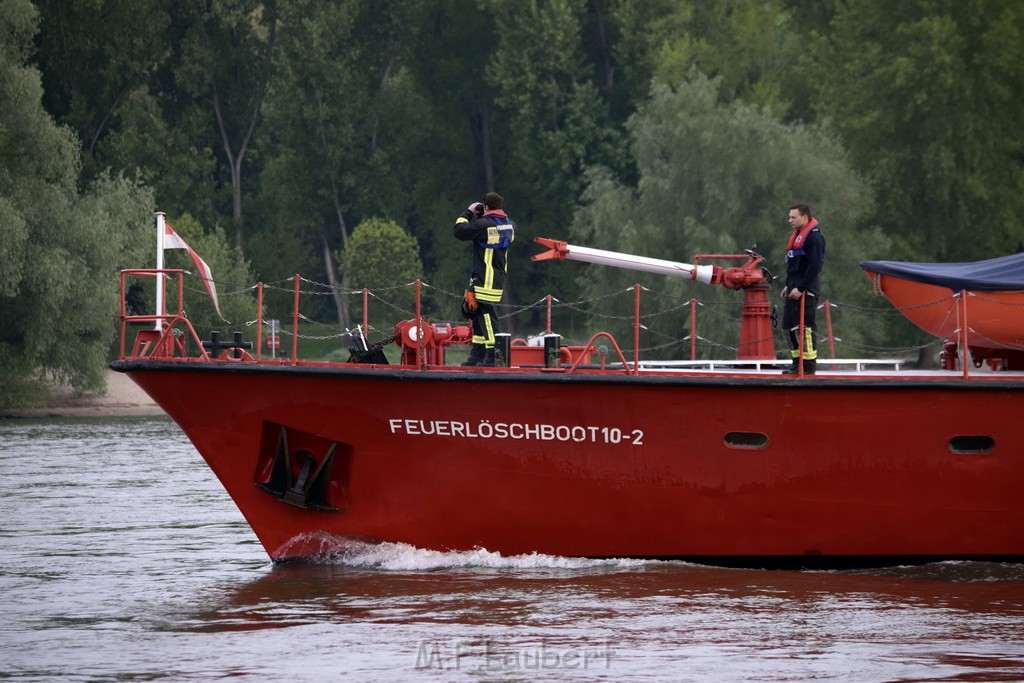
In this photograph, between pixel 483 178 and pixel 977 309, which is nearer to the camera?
pixel 977 309

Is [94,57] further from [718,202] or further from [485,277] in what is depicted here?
[485,277]

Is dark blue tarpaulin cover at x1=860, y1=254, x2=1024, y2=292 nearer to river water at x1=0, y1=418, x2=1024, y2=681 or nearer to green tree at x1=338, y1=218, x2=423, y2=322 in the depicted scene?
river water at x1=0, y1=418, x2=1024, y2=681

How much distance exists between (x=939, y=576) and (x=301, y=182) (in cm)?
5547

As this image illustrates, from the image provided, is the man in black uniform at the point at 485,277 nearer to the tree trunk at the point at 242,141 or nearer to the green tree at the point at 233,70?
the green tree at the point at 233,70

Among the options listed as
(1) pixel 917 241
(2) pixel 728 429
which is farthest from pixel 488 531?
(1) pixel 917 241

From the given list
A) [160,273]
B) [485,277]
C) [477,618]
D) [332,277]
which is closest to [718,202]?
[332,277]

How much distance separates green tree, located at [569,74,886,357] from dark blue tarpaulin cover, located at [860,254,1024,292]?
1048 inches

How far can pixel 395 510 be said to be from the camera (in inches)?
562

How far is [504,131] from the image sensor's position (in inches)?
2520

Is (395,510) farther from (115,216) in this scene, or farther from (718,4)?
(718,4)

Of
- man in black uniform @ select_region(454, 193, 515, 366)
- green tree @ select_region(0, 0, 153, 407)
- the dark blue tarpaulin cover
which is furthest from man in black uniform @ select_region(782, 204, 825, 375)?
green tree @ select_region(0, 0, 153, 407)

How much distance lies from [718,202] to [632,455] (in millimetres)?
31013

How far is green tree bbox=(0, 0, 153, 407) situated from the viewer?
117 ft

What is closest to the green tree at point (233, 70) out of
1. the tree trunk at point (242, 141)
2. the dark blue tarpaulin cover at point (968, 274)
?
the tree trunk at point (242, 141)
